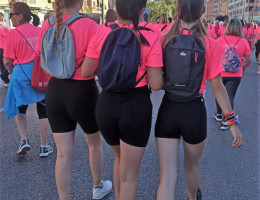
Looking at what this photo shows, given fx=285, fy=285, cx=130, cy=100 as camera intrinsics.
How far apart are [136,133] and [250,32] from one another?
1637cm

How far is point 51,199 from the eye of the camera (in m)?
2.83

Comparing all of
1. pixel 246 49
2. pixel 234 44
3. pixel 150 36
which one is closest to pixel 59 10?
pixel 150 36

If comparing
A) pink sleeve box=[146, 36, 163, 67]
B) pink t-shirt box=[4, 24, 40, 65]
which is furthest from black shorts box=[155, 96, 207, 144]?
pink t-shirt box=[4, 24, 40, 65]

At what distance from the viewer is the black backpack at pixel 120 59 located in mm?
1834

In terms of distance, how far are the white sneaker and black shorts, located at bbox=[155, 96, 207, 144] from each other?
3.55ft

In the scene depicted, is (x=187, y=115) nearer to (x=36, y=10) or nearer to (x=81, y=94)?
(x=81, y=94)

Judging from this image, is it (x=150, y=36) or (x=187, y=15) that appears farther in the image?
(x=187, y=15)

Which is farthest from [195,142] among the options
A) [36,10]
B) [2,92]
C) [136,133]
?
[36,10]

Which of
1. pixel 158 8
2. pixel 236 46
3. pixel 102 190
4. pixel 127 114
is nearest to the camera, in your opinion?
pixel 127 114

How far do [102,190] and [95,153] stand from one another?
456mm

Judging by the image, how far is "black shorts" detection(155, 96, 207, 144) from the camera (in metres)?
2.06

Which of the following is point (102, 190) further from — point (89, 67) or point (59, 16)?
point (59, 16)

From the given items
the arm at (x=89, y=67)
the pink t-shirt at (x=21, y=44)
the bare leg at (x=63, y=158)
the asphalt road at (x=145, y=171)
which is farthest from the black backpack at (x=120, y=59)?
the pink t-shirt at (x=21, y=44)

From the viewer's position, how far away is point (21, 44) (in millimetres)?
3387
